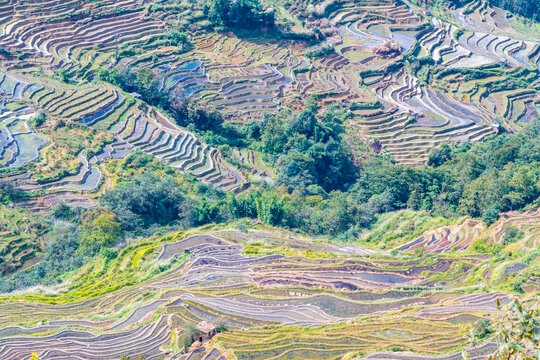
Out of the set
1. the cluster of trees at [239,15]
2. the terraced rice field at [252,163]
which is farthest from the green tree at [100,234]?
the cluster of trees at [239,15]

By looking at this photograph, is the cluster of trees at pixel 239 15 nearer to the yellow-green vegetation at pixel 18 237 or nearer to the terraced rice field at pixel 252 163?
the terraced rice field at pixel 252 163

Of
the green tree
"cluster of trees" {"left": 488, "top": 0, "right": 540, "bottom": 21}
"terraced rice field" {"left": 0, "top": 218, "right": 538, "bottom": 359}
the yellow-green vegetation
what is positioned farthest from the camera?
"cluster of trees" {"left": 488, "top": 0, "right": 540, "bottom": 21}

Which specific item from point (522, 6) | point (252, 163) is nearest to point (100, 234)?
point (252, 163)

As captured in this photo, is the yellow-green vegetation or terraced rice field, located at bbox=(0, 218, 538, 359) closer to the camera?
terraced rice field, located at bbox=(0, 218, 538, 359)

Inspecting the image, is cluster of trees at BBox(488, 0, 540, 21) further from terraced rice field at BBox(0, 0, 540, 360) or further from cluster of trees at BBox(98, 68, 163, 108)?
cluster of trees at BBox(98, 68, 163, 108)

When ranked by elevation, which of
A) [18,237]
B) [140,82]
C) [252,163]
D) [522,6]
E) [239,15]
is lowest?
[18,237]

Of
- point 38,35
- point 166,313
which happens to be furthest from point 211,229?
point 38,35

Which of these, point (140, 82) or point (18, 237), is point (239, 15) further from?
point (18, 237)

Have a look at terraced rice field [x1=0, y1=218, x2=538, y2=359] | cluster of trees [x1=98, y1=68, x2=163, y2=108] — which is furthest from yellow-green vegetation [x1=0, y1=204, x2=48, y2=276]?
cluster of trees [x1=98, y1=68, x2=163, y2=108]
